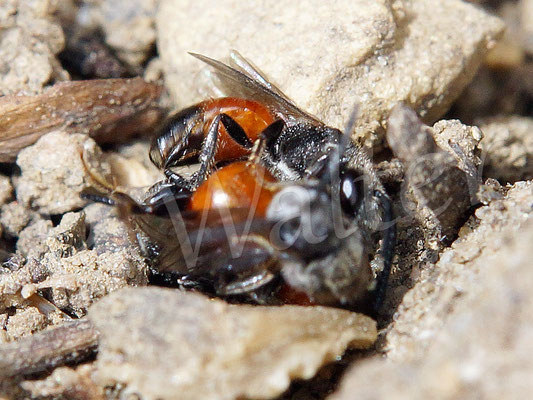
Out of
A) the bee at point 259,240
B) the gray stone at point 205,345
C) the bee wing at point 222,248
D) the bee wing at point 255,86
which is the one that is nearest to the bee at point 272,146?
the bee wing at point 255,86

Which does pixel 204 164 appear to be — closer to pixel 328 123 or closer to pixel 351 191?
pixel 328 123

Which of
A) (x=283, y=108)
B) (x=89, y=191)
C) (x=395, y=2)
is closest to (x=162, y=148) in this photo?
(x=89, y=191)

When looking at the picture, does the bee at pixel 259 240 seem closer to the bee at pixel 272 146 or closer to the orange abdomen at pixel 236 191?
the orange abdomen at pixel 236 191

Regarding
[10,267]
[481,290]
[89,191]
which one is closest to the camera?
[481,290]

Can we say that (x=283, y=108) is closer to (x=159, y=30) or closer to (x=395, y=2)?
(x=395, y=2)

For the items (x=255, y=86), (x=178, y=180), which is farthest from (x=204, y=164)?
(x=255, y=86)

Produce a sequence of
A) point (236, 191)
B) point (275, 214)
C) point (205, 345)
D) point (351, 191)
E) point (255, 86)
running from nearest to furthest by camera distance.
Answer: point (205, 345) → point (275, 214) → point (236, 191) → point (351, 191) → point (255, 86)
